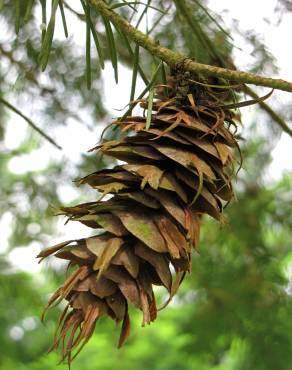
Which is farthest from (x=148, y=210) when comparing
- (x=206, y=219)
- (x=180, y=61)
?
(x=206, y=219)

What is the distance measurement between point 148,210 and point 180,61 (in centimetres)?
13

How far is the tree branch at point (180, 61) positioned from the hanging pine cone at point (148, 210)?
0.03 metres

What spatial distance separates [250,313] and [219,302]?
77 millimetres

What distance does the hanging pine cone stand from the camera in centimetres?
54

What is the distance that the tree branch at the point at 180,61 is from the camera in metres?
0.50

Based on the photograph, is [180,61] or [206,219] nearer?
[180,61]

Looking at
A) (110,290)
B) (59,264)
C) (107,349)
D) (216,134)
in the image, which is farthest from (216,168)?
(107,349)

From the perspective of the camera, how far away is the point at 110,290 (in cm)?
54

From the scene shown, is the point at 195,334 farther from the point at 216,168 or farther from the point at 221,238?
the point at 216,168

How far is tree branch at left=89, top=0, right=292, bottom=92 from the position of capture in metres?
0.50

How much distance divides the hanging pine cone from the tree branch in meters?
0.03

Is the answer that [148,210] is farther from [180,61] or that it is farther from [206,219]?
[206,219]

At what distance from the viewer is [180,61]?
1.89ft

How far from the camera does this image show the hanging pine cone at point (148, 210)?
54cm
